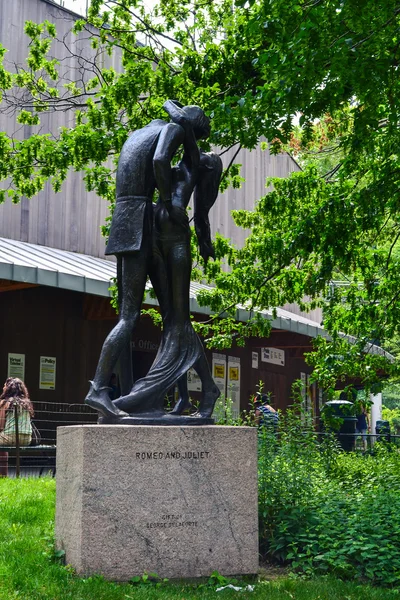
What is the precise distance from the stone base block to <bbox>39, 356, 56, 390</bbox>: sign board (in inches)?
441

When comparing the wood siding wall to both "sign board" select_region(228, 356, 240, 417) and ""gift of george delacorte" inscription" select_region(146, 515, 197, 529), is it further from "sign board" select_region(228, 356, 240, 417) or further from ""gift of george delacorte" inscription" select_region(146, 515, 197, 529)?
""gift of george delacorte" inscription" select_region(146, 515, 197, 529)

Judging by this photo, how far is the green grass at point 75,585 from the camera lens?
6.41m

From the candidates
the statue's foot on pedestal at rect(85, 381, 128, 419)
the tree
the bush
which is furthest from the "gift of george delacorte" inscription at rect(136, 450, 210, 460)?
the tree

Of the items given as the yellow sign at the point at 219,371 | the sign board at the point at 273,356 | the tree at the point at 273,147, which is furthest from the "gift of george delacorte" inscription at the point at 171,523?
the sign board at the point at 273,356

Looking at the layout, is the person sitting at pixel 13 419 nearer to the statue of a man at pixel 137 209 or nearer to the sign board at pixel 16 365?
the sign board at pixel 16 365

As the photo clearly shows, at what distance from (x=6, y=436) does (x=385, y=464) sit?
233 inches

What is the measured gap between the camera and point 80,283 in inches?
653

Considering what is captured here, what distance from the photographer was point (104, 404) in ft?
24.3

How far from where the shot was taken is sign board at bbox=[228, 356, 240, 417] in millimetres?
25000

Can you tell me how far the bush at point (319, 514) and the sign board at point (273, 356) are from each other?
53.4 feet

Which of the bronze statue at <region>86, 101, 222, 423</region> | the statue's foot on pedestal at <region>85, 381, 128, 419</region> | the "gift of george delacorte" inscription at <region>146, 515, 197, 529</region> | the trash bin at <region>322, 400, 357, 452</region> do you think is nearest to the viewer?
the "gift of george delacorte" inscription at <region>146, 515, 197, 529</region>

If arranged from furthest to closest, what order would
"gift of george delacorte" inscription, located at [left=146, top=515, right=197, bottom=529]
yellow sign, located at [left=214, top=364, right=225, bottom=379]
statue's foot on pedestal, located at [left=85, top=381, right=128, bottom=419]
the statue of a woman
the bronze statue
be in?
yellow sign, located at [left=214, top=364, right=225, bottom=379]
the statue of a woman
the bronze statue
statue's foot on pedestal, located at [left=85, top=381, right=128, bottom=419]
"gift of george delacorte" inscription, located at [left=146, top=515, right=197, bottom=529]

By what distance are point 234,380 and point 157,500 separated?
1830 cm

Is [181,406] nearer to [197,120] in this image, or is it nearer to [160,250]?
[160,250]
